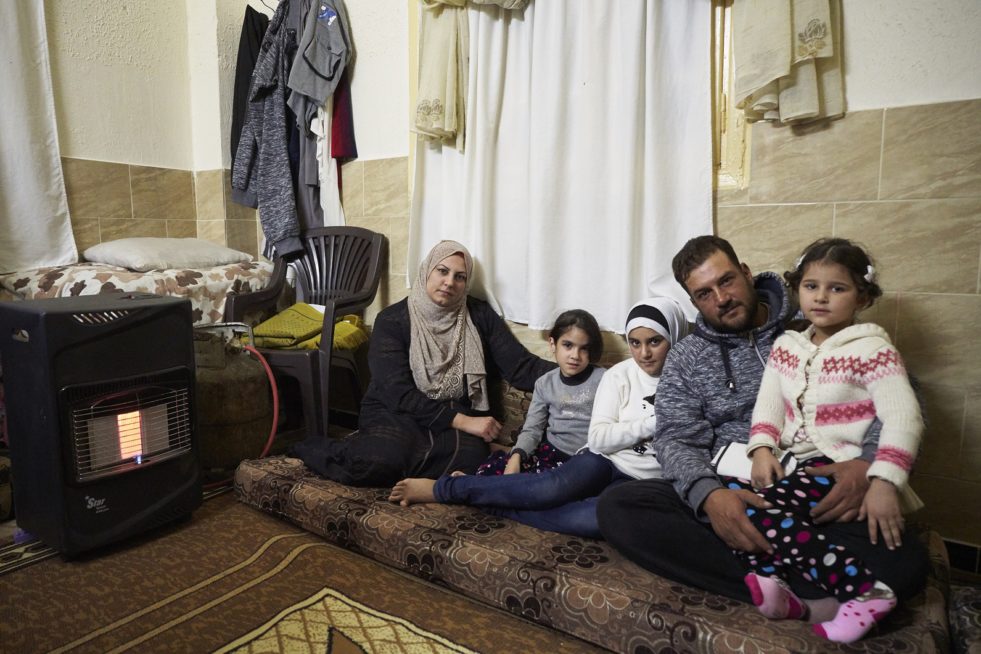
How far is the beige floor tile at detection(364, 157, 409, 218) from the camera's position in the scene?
2.66 metres

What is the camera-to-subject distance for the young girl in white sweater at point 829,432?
1.14 metres

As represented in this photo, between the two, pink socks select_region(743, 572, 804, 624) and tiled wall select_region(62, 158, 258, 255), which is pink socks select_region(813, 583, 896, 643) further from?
tiled wall select_region(62, 158, 258, 255)

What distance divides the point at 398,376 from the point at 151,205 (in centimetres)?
187

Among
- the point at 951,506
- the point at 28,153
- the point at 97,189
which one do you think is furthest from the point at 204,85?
the point at 951,506

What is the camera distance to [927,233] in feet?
5.30

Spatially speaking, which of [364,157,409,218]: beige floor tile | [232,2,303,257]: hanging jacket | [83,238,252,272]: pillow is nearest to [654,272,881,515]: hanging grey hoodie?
[364,157,409,218]: beige floor tile

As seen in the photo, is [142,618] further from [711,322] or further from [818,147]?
[818,147]

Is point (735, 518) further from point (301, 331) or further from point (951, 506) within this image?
point (301, 331)

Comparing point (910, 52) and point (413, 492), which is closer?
point (910, 52)

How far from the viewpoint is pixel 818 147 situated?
1.73 m

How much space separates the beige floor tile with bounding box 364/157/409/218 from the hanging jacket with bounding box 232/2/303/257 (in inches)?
14.5

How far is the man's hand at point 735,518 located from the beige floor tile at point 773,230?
0.80 m

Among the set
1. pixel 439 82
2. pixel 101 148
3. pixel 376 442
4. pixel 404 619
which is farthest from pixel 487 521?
pixel 101 148

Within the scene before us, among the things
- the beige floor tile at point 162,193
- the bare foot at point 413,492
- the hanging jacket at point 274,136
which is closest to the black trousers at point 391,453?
the bare foot at point 413,492
